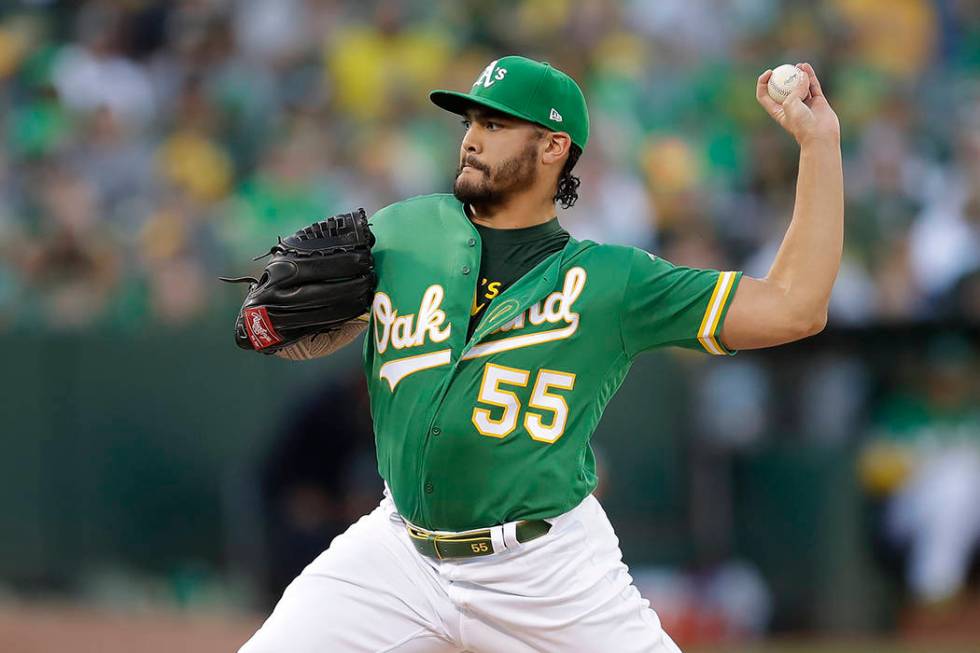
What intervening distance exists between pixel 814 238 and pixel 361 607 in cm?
142

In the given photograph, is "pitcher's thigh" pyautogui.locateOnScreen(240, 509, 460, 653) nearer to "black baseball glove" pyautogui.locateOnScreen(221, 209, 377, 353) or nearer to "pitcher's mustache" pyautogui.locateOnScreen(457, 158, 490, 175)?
"black baseball glove" pyautogui.locateOnScreen(221, 209, 377, 353)

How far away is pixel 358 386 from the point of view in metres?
8.27

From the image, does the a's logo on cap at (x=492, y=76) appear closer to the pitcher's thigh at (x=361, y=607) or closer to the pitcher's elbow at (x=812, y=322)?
the pitcher's elbow at (x=812, y=322)

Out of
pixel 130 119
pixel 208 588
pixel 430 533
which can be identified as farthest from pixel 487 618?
pixel 130 119

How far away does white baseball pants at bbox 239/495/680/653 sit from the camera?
3.75 m

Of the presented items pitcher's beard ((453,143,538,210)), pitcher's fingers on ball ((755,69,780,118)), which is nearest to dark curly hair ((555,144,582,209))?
pitcher's beard ((453,143,538,210))

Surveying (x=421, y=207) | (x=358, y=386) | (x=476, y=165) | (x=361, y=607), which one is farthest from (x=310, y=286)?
(x=358, y=386)

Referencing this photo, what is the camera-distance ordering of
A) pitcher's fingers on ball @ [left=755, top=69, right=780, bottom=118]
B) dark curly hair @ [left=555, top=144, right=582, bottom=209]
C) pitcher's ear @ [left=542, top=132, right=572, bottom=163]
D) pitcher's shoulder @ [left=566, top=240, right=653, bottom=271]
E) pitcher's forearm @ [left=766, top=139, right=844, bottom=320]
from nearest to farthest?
1. pitcher's forearm @ [left=766, top=139, right=844, bottom=320]
2. pitcher's fingers on ball @ [left=755, top=69, right=780, bottom=118]
3. pitcher's shoulder @ [left=566, top=240, right=653, bottom=271]
4. pitcher's ear @ [left=542, top=132, right=572, bottom=163]
5. dark curly hair @ [left=555, top=144, right=582, bottom=209]

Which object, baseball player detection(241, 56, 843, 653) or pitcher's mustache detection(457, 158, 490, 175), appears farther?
pitcher's mustache detection(457, 158, 490, 175)

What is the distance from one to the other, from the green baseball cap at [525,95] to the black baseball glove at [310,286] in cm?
45

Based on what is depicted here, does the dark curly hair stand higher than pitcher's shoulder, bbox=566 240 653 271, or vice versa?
the dark curly hair

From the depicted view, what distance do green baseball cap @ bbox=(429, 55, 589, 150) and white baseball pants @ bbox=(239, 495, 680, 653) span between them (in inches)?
40.0

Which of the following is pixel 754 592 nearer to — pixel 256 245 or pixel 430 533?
pixel 256 245

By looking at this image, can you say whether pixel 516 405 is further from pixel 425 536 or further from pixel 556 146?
pixel 556 146
